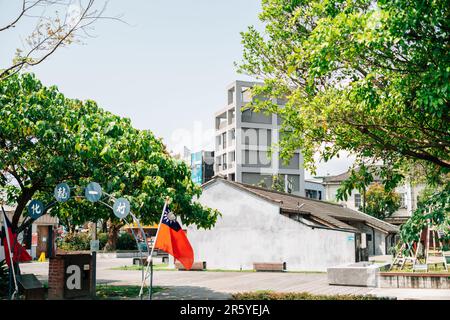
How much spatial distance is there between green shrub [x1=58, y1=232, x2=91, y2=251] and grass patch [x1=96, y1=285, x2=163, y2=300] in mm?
27221

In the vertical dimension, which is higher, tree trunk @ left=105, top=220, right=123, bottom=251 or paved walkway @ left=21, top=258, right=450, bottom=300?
tree trunk @ left=105, top=220, right=123, bottom=251

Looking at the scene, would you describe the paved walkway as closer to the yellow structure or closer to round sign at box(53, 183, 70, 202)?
round sign at box(53, 183, 70, 202)

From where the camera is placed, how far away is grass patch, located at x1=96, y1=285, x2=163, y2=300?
18886 mm

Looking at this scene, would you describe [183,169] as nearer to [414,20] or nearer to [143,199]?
[143,199]

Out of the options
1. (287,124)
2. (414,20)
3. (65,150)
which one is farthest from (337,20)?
(65,150)

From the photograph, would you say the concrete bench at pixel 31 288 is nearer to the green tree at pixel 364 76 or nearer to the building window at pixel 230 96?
the green tree at pixel 364 76

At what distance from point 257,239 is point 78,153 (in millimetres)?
20326

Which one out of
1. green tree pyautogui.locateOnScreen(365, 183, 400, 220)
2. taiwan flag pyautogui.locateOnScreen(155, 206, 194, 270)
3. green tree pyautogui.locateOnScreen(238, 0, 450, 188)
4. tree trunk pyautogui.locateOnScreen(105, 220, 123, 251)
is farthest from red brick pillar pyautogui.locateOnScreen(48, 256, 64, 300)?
green tree pyautogui.locateOnScreen(365, 183, 400, 220)

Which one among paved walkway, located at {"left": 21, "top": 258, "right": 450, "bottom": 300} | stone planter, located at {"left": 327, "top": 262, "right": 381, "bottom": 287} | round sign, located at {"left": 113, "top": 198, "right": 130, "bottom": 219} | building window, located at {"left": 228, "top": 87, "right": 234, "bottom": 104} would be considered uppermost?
building window, located at {"left": 228, "top": 87, "right": 234, "bottom": 104}

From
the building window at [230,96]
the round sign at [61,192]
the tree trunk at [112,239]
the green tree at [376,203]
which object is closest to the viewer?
the round sign at [61,192]

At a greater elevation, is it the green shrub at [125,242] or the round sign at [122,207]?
the round sign at [122,207]

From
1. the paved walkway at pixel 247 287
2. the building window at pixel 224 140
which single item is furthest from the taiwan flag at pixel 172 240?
the building window at pixel 224 140

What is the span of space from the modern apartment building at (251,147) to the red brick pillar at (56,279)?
4897 centimetres

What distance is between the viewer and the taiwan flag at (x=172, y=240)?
12.8 meters
